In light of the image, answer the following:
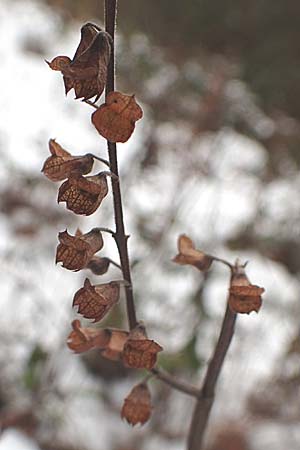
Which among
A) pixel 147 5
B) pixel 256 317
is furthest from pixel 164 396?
pixel 147 5

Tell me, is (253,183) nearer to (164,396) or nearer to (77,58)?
(164,396)

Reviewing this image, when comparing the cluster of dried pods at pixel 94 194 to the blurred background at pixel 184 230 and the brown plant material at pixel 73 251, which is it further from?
the blurred background at pixel 184 230

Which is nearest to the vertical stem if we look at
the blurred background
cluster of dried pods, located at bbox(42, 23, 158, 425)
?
cluster of dried pods, located at bbox(42, 23, 158, 425)

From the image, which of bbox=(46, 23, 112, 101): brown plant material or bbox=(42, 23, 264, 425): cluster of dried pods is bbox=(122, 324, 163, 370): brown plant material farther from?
bbox=(46, 23, 112, 101): brown plant material

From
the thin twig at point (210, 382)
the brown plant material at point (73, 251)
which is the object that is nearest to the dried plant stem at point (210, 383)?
the thin twig at point (210, 382)

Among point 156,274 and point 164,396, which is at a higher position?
point 156,274
